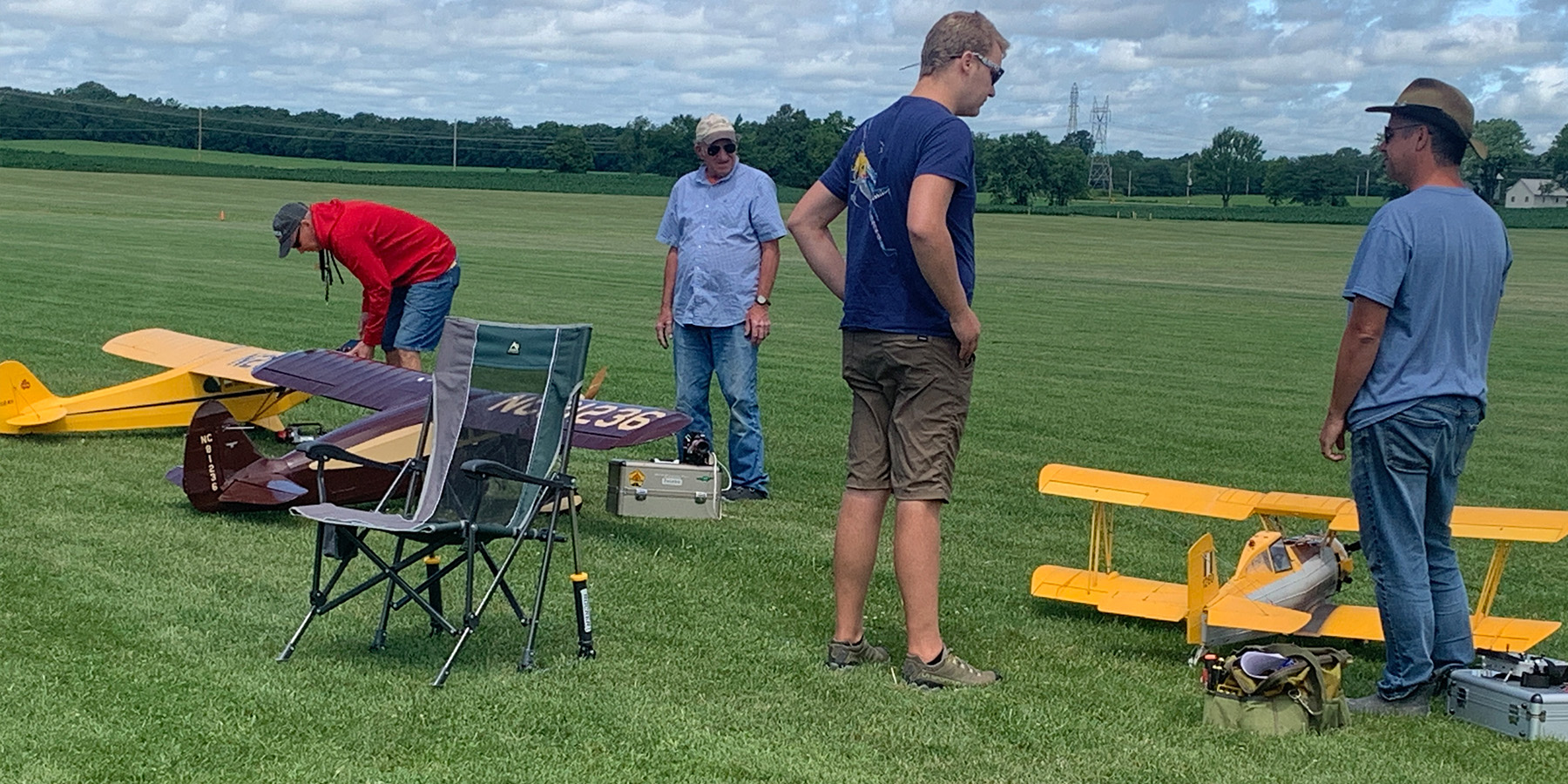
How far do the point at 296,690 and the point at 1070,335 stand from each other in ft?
61.6

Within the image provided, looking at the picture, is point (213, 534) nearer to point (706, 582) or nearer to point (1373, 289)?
point (706, 582)

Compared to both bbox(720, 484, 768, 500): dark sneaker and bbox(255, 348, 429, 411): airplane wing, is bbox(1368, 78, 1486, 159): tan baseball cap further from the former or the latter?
bbox(255, 348, 429, 411): airplane wing

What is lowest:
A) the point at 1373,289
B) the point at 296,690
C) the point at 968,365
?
the point at 296,690

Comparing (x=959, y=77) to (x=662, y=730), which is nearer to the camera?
(x=662, y=730)

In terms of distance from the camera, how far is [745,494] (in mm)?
9000

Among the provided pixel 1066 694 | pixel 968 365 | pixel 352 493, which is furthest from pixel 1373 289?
pixel 352 493

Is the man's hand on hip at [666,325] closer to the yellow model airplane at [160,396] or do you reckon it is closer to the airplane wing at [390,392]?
the airplane wing at [390,392]

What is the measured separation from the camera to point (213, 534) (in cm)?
720

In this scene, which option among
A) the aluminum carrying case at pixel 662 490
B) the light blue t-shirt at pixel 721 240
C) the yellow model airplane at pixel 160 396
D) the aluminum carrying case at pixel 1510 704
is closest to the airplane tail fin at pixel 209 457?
the aluminum carrying case at pixel 662 490

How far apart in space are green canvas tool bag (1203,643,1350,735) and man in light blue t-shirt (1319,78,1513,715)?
32 cm

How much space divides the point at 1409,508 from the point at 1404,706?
2.28 ft

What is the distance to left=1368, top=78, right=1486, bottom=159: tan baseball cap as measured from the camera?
4.94 meters

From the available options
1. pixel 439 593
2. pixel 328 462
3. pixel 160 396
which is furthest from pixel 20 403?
pixel 439 593

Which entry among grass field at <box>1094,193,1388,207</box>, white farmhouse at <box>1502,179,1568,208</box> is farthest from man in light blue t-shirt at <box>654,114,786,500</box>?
white farmhouse at <box>1502,179,1568,208</box>
